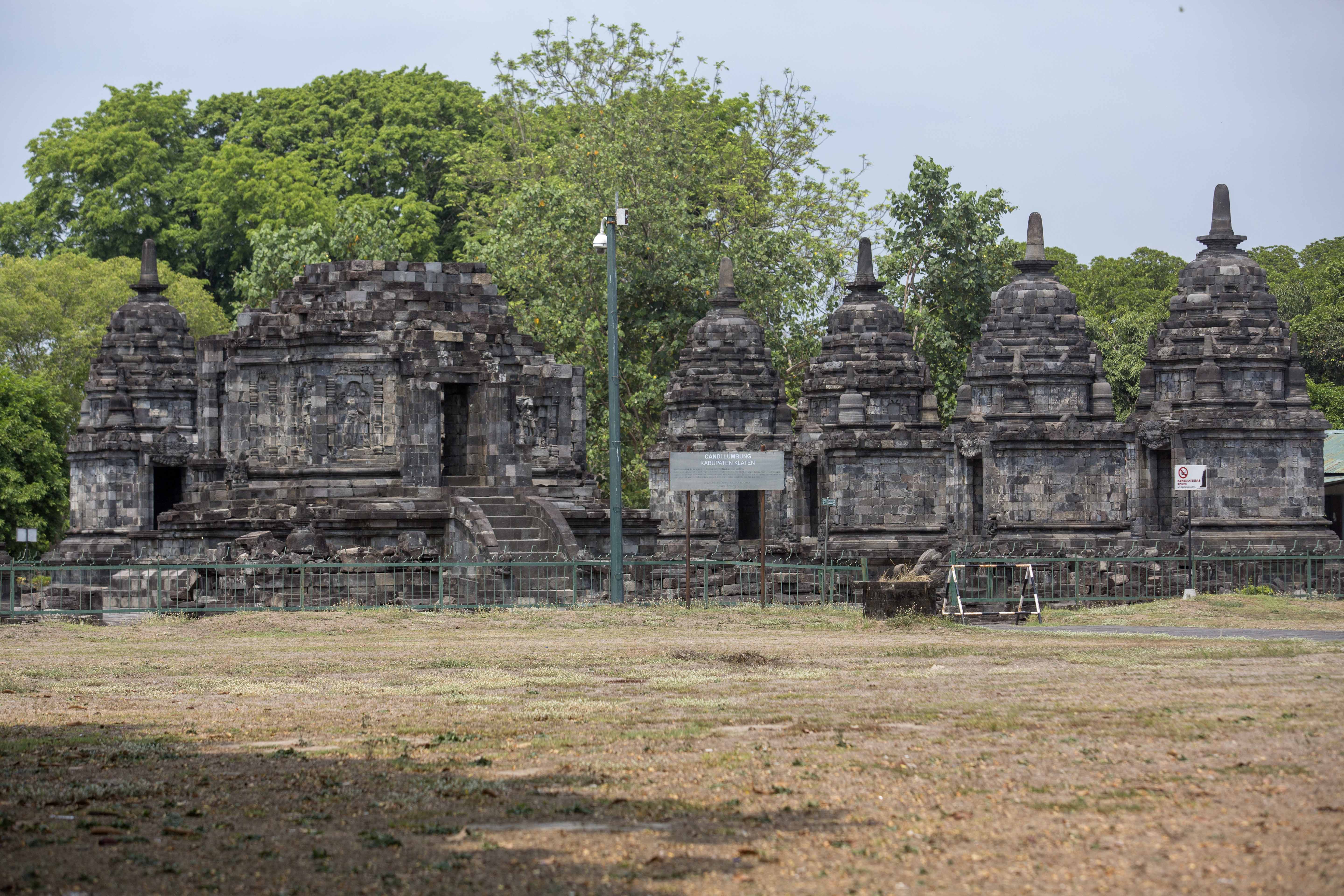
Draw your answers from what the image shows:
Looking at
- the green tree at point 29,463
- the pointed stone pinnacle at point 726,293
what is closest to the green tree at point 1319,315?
the pointed stone pinnacle at point 726,293

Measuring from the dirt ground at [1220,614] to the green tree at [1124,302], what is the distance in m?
33.9

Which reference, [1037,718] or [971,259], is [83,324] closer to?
[971,259]

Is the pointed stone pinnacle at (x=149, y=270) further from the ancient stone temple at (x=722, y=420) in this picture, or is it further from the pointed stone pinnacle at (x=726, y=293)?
the pointed stone pinnacle at (x=726, y=293)

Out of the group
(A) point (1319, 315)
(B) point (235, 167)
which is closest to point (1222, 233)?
(A) point (1319, 315)

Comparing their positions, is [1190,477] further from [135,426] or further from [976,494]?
[135,426]

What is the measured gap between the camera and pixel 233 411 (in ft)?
126

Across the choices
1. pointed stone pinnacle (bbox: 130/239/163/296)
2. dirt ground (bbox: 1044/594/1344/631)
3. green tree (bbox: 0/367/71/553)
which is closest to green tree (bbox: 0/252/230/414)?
pointed stone pinnacle (bbox: 130/239/163/296)

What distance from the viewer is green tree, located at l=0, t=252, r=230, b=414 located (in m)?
67.2

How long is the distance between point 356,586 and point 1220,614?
1488 cm

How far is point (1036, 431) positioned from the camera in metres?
46.3

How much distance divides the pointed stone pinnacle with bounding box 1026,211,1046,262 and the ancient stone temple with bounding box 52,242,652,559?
573 inches

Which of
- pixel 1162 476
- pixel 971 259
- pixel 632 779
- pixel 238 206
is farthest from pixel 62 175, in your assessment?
pixel 632 779

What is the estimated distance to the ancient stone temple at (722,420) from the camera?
49.5m

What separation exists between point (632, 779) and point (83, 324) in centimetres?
6106
